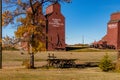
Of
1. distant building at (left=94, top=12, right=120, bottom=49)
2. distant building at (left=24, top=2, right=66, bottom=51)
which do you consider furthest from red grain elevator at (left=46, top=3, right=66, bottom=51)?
distant building at (left=94, top=12, right=120, bottom=49)

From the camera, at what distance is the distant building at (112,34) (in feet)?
284

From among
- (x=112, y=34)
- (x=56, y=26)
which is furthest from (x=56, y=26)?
(x=112, y=34)

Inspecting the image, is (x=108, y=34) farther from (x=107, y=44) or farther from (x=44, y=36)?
(x=44, y=36)

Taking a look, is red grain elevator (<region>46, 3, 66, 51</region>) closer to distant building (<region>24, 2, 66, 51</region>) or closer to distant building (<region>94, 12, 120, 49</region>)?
distant building (<region>24, 2, 66, 51</region>)

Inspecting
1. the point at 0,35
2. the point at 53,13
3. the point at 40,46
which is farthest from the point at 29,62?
the point at 53,13

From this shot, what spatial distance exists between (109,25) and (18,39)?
6414cm

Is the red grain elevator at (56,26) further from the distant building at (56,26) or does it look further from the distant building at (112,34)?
the distant building at (112,34)

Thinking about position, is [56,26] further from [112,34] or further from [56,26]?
[112,34]

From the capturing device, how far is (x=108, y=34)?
298ft

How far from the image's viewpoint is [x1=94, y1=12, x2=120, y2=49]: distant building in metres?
86.6

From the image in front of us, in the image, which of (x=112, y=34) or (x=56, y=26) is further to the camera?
(x=112, y=34)

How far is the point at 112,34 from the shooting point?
88.9 meters

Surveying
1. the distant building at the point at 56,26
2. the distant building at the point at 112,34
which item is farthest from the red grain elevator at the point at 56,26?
the distant building at the point at 112,34

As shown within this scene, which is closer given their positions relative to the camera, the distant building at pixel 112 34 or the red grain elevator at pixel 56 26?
the red grain elevator at pixel 56 26
